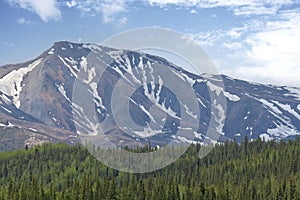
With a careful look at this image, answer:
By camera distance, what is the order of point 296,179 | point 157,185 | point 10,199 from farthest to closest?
point 296,179
point 157,185
point 10,199

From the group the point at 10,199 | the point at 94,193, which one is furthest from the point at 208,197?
the point at 10,199

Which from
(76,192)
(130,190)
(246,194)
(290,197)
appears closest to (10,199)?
(76,192)

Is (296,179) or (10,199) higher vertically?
(296,179)

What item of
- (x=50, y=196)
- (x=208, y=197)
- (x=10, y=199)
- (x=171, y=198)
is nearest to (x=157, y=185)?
(x=171, y=198)

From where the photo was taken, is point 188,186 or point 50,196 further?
point 188,186

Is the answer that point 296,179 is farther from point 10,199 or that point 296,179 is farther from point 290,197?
point 10,199

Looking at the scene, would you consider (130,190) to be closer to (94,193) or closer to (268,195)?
(94,193)

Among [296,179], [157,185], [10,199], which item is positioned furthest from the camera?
[296,179]

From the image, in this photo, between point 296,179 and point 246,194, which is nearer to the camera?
point 246,194
